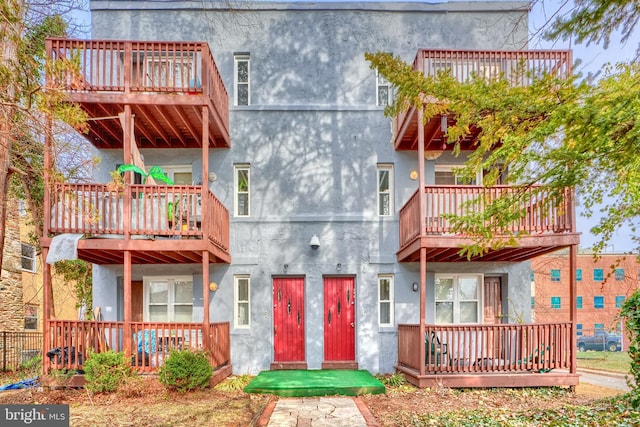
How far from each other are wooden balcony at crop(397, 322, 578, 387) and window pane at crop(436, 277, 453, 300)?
6.00 ft

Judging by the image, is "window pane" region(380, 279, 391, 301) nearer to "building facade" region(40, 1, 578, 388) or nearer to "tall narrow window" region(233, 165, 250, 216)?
"building facade" region(40, 1, 578, 388)

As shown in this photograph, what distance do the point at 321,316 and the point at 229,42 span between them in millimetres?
7177

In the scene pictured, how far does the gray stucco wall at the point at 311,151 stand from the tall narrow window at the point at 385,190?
17 centimetres

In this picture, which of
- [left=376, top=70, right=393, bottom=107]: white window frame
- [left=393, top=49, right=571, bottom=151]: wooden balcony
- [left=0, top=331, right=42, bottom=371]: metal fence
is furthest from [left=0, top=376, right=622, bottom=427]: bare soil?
[left=376, top=70, right=393, bottom=107]: white window frame

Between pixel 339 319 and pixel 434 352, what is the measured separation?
2.58m

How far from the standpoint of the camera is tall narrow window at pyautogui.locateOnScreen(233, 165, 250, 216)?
10.7 m

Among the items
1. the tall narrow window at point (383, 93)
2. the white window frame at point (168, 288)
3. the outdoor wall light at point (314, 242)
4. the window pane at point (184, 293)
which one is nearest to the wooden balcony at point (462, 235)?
the outdoor wall light at point (314, 242)

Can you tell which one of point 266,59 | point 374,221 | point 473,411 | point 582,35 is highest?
point 266,59

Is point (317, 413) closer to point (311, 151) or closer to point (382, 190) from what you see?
point (382, 190)

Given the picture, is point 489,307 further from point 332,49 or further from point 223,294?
point 332,49

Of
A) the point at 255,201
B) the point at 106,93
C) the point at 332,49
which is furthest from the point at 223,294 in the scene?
the point at 332,49

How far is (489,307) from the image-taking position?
10539 mm

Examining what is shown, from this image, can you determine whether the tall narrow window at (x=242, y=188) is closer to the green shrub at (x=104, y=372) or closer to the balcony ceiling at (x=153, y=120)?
the balcony ceiling at (x=153, y=120)

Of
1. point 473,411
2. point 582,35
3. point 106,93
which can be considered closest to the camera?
point 582,35
